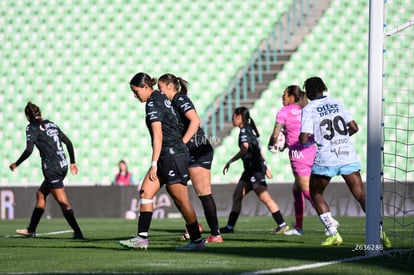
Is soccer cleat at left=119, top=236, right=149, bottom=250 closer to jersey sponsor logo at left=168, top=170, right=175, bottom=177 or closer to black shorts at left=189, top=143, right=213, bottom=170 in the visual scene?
jersey sponsor logo at left=168, top=170, right=175, bottom=177

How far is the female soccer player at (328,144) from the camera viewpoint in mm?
10227

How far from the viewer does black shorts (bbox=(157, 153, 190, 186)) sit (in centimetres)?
947

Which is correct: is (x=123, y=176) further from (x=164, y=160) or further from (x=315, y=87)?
(x=164, y=160)

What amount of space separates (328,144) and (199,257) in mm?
2504

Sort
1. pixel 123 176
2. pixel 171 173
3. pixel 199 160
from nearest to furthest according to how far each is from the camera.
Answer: pixel 171 173
pixel 199 160
pixel 123 176

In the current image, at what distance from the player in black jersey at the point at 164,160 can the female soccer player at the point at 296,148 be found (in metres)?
3.57

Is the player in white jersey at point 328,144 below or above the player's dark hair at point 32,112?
below

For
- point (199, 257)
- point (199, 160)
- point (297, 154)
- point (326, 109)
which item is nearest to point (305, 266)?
point (199, 257)

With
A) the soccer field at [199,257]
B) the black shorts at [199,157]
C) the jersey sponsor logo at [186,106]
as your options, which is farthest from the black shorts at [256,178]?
the jersey sponsor logo at [186,106]

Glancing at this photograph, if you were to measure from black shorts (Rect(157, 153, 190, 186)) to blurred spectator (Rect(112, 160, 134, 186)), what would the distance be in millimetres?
12422

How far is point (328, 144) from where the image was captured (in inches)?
406

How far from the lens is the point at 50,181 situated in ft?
42.7

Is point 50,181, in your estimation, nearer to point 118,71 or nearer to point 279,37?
point 118,71

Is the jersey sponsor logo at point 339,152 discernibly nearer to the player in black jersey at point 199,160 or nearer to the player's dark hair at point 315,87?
the player's dark hair at point 315,87
